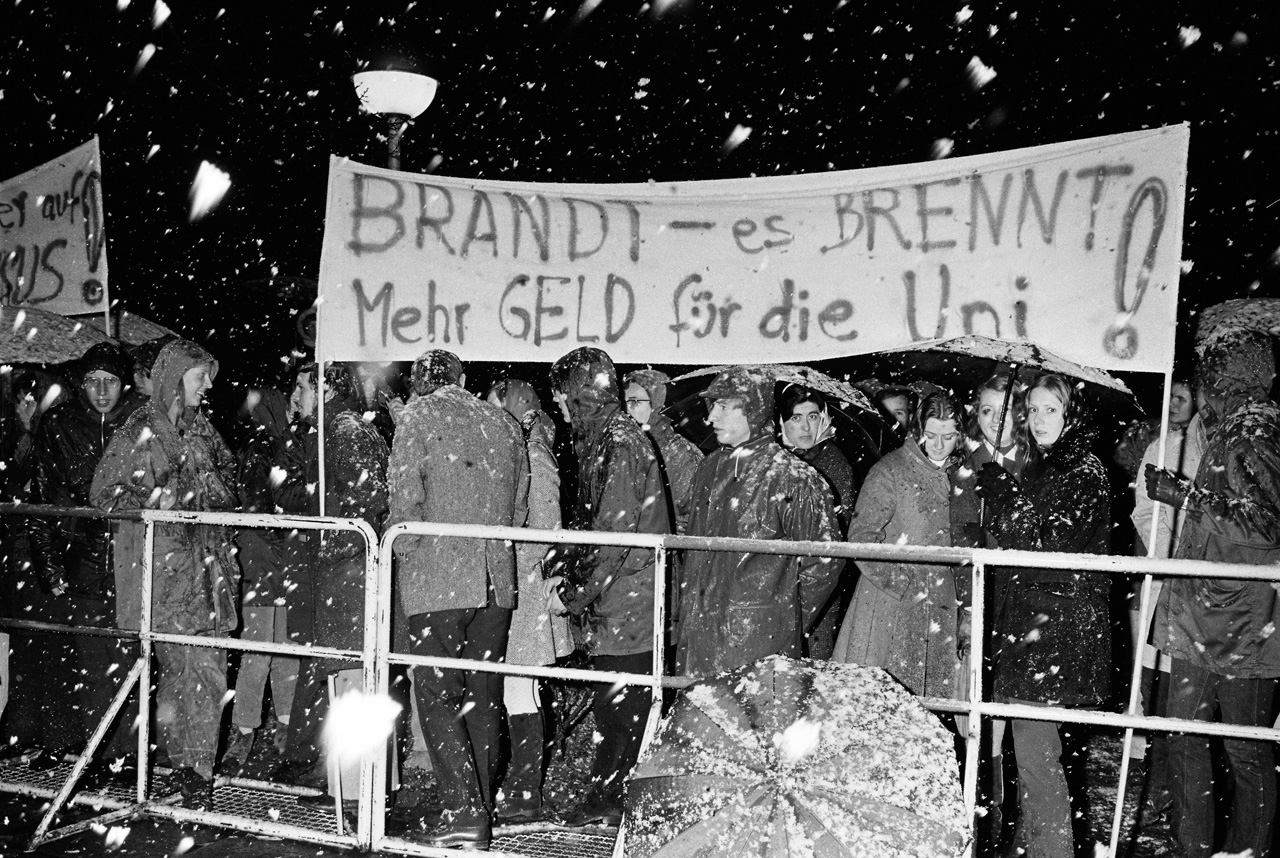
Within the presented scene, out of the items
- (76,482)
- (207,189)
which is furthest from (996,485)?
(207,189)

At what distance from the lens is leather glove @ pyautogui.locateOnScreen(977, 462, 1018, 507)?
419 cm

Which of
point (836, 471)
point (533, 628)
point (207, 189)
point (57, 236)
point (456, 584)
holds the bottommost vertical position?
point (533, 628)

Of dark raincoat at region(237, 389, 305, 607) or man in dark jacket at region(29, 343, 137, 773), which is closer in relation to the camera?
man in dark jacket at region(29, 343, 137, 773)

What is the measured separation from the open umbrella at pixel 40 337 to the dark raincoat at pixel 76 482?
0.31m

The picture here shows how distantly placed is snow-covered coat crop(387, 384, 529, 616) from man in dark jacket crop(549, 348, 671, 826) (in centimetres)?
39

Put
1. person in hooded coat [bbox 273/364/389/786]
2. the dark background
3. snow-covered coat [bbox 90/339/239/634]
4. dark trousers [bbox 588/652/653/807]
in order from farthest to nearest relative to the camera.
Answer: the dark background < snow-covered coat [bbox 90/339/239/634] < person in hooded coat [bbox 273/364/389/786] < dark trousers [bbox 588/652/653/807]

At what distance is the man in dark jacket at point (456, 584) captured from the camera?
14.8 feet

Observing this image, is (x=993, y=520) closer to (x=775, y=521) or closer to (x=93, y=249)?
(x=775, y=521)

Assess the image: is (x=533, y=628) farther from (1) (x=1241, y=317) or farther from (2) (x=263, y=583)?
(1) (x=1241, y=317)

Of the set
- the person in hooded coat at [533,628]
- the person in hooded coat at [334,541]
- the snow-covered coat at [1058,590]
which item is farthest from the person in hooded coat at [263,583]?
the snow-covered coat at [1058,590]

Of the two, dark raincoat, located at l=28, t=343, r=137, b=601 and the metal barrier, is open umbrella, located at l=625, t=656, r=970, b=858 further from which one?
dark raincoat, located at l=28, t=343, r=137, b=601

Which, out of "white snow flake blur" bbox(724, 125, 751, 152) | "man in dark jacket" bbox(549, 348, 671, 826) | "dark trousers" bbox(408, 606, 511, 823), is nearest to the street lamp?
"man in dark jacket" bbox(549, 348, 671, 826)

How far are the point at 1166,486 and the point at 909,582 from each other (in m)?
1.14

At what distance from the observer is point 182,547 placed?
5.24 metres
